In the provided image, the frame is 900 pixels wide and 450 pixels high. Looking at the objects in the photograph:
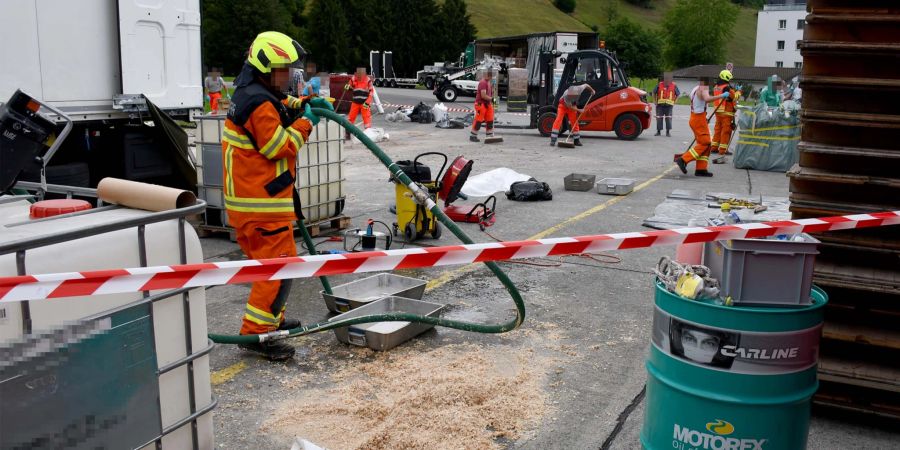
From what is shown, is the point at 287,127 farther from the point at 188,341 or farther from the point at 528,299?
the point at 528,299

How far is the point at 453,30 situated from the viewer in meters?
59.4

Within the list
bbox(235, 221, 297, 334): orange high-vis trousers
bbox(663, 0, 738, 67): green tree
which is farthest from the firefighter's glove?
bbox(663, 0, 738, 67): green tree

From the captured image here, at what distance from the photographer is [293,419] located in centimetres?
414

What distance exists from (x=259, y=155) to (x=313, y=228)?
3.55 meters

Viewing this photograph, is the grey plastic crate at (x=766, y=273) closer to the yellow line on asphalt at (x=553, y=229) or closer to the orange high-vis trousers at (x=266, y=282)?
the orange high-vis trousers at (x=266, y=282)

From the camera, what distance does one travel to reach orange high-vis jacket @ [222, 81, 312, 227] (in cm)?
464

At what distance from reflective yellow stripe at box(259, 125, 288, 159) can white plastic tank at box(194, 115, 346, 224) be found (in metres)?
3.23

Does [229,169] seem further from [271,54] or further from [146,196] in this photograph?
[146,196]

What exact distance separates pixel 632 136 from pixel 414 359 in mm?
15437

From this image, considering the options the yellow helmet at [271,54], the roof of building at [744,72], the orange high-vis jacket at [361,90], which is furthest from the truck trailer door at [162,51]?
the roof of building at [744,72]

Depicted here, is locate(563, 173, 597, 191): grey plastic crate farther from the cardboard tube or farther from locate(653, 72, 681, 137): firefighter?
locate(653, 72, 681, 137): firefighter

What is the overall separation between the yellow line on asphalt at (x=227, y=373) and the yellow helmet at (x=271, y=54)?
1.84m

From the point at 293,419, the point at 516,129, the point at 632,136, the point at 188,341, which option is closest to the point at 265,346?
the point at 293,419

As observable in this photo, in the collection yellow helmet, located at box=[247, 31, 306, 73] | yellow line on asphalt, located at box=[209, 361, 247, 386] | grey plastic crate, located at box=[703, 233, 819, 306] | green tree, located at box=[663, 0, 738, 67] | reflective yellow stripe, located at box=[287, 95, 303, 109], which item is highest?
green tree, located at box=[663, 0, 738, 67]
